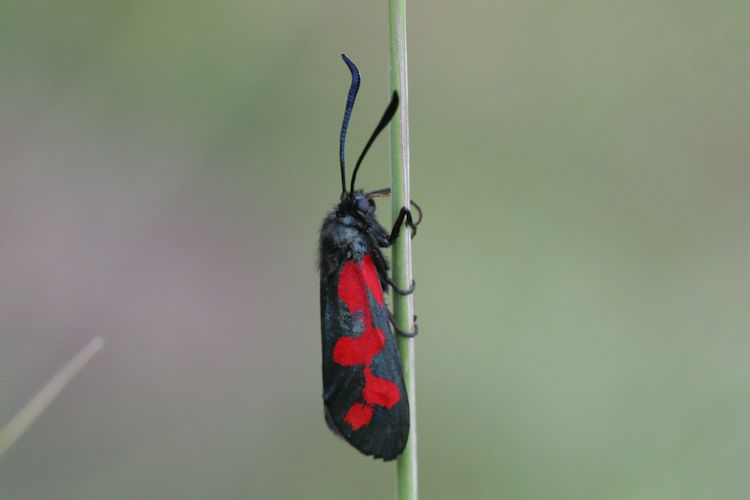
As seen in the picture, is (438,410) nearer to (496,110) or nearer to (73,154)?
(496,110)

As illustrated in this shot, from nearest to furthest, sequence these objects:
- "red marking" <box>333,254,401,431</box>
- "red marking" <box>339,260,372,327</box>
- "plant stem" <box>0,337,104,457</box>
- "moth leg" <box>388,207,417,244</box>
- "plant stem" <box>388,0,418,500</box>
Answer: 1. "plant stem" <box>0,337,104,457</box>
2. "plant stem" <box>388,0,418,500</box>
3. "moth leg" <box>388,207,417,244</box>
4. "red marking" <box>333,254,401,431</box>
5. "red marking" <box>339,260,372,327</box>

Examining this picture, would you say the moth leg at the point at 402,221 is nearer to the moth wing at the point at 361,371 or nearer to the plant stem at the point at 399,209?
the plant stem at the point at 399,209

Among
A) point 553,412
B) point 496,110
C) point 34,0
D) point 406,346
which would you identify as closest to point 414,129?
point 496,110

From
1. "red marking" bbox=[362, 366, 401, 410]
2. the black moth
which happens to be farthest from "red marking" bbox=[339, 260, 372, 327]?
"red marking" bbox=[362, 366, 401, 410]

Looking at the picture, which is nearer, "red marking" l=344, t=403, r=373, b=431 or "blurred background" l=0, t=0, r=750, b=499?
"red marking" l=344, t=403, r=373, b=431

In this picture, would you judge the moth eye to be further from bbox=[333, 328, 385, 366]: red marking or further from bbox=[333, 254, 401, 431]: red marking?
bbox=[333, 328, 385, 366]: red marking

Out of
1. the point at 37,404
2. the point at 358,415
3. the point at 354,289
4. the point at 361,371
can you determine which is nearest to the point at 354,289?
the point at 354,289

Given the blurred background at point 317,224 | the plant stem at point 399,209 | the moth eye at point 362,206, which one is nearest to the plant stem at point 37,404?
the plant stem at point 399,209

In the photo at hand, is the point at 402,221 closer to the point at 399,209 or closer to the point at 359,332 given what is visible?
the point at 399,209
